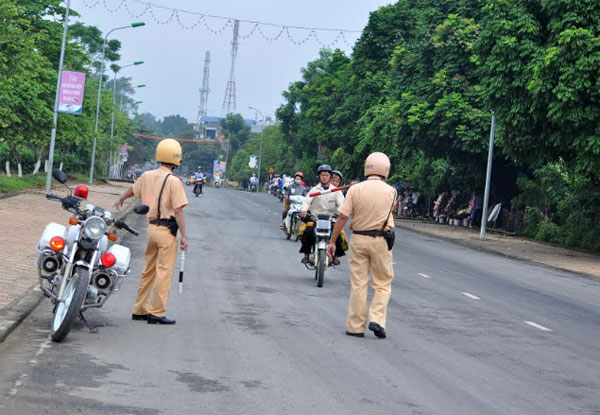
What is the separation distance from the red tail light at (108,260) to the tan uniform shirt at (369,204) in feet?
8.42

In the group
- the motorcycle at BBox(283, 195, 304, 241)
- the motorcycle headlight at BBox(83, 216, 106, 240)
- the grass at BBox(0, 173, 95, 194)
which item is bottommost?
the grass at BBox(0, 173, 95, 194)

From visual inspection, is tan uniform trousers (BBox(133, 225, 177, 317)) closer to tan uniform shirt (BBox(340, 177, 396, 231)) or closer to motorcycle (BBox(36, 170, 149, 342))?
motorcycle (BBox(36, 170, 149, 342))

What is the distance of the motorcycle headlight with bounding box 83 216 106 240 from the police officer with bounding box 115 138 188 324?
3.39ft

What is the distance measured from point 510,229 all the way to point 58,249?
36.1 metres

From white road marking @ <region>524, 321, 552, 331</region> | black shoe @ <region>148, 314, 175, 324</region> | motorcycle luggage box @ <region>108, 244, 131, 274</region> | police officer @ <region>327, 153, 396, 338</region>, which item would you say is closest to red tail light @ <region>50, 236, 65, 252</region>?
motorcycle luggage box @ <region>108, 244, 131, 274</region>

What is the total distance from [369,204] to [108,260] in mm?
2838

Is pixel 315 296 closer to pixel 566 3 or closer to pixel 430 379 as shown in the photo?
pixel 430 379

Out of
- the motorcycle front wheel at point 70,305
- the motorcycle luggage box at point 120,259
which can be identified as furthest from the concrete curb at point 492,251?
the motorcycle front wheel at point 70,305

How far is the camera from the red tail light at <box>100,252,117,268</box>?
9.39 m

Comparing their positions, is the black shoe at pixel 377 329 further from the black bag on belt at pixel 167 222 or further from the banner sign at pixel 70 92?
the banner sign at pixel 70 92

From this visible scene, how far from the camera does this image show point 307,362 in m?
8.80

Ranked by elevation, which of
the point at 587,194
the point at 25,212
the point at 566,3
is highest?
the point at 566,3

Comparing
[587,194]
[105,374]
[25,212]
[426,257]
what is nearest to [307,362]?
[105,374]

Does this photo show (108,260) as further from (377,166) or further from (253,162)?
(253,162)
